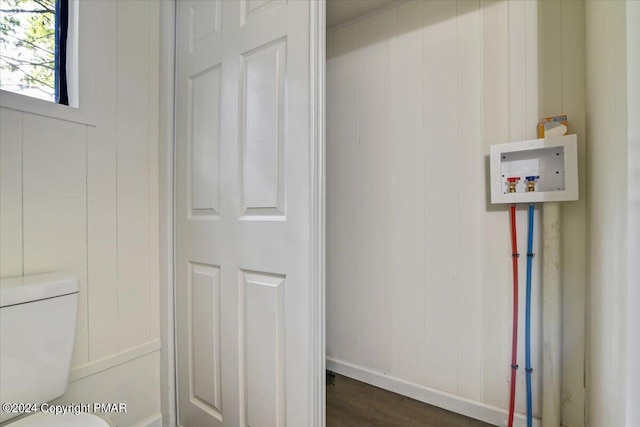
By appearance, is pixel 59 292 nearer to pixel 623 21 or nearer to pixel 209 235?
pixel 209 235

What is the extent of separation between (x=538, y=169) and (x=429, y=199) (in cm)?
51

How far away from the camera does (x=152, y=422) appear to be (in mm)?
1353

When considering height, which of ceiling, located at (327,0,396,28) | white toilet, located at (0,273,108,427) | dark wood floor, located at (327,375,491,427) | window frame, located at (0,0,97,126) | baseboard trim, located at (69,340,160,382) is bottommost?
dark wood floor, located at (327,375,491,427)

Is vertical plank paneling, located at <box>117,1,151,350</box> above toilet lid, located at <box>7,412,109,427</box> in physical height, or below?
above

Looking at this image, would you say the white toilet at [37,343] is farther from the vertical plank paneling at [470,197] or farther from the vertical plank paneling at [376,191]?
the vertical plank paneling at [470,197]

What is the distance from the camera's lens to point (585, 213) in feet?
4.10

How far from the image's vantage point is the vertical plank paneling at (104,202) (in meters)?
1.17

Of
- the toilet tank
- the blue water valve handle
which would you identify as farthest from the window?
the blue water valve handle

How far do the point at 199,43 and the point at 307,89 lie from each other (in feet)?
2.37

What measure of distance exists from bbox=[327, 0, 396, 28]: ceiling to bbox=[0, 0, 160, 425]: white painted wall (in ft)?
3.35

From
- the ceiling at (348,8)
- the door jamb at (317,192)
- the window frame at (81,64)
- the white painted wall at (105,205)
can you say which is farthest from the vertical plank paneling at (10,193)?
the ceiling at (348,8)

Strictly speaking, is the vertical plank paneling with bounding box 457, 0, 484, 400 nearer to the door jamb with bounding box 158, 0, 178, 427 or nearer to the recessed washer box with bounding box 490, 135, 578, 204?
the recessed washer box with bounding box 490, 135, 578, 204

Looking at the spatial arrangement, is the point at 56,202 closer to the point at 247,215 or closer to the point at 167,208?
the point at 167,208

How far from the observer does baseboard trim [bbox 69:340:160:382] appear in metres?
1.12
